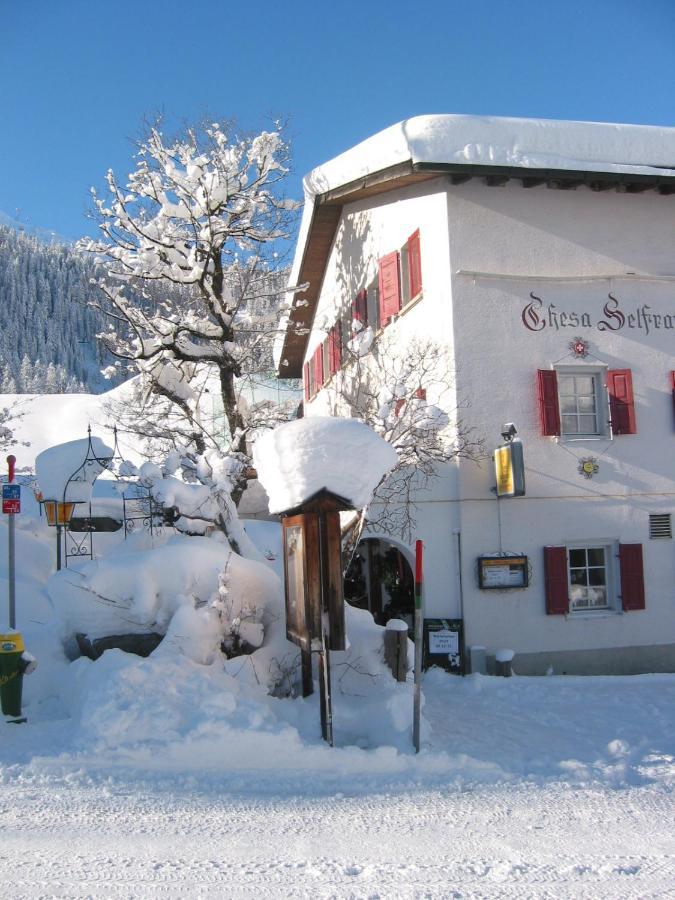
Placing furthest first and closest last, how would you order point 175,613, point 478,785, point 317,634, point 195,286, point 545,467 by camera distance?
point 195,286
point 545,467
point 175,613
point 317,634
point 478,785

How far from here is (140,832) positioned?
4875 mm

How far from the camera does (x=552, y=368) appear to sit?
1223 centimetres

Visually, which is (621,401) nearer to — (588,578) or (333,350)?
(588,578)

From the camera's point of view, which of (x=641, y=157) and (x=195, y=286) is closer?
(x=641, y=157)

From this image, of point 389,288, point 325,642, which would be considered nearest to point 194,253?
point 389,288

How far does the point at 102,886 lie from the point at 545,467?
9.26 meters

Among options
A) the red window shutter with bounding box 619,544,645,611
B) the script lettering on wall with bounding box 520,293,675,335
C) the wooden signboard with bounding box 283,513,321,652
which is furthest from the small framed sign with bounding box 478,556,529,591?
the wooden signboard with bounding box 283,513,321,652

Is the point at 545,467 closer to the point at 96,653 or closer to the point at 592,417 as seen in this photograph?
the point at 592,417

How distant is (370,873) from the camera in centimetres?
434

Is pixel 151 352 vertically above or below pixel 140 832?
above

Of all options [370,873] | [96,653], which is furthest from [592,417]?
[370,873]

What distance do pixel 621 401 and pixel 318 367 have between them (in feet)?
27.4

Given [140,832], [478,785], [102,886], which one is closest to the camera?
[102,886]

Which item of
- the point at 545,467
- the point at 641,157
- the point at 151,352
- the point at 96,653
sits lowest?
the point at 96,653
